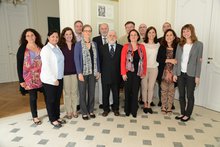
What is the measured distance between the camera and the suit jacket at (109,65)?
3.35 meters

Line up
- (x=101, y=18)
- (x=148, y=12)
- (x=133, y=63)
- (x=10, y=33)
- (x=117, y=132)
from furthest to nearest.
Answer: (x=10, y=33)
(x=148, y=12)
(x=101, y=18)
(x=133, y=63)
(x=117, y=132)

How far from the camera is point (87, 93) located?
352 centimetres

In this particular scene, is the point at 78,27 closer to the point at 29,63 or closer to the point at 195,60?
the point at 29,63

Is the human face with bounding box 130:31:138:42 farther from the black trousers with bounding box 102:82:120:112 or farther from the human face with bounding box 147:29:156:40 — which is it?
the black trousers with bounding box 102:82:120:112

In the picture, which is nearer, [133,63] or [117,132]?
[117,132]

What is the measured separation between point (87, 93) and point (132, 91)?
2.60 feet

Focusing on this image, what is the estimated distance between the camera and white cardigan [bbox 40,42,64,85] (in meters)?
2.90

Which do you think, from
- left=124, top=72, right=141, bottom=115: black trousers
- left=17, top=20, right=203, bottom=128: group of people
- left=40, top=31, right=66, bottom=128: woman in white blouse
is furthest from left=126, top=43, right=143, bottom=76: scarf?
left=40, top=31, right=66, bottom=128: woman in white blouse

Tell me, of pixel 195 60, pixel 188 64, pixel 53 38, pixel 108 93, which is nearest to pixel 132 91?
pixel 108 93

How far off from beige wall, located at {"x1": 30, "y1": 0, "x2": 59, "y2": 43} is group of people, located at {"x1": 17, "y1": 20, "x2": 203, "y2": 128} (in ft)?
11.2

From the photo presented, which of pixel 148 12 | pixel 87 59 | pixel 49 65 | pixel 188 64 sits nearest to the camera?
pixel 49 65

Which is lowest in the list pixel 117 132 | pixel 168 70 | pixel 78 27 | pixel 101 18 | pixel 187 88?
pixel 117 132

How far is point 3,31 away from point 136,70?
446 centimetres

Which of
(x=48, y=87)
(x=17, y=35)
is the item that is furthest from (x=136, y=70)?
(x=17, y=35)
